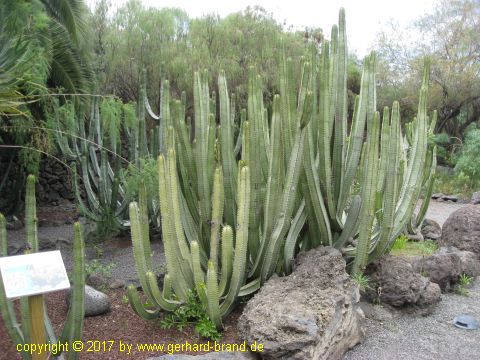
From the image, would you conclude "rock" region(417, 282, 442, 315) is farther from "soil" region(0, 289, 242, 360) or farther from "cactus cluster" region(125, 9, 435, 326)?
"soil" region(0, 289, 242, 360)

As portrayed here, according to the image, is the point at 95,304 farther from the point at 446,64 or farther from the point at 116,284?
Answer: the point at 446,64

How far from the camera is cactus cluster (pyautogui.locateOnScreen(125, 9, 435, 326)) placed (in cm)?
358

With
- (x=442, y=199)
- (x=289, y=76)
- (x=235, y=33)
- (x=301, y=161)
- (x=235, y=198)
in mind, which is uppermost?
(x=235, y=33)

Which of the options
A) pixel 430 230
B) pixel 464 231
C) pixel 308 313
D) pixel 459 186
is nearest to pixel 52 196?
pixel 430 230

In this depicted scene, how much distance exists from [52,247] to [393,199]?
5.13m

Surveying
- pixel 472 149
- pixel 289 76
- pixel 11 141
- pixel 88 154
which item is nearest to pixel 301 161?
pixel 289 76

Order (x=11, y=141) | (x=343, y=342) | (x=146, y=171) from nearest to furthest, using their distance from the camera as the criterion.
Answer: (x=343, y=342) < (x=146, y=171) < (x=11, y=141)

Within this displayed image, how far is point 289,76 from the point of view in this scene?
390 cm

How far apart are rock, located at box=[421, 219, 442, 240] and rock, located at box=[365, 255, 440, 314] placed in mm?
3434

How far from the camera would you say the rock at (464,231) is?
6.18 m

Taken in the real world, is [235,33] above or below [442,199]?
above

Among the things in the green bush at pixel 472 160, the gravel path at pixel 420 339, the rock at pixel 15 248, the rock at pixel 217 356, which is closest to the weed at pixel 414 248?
the gravel path at pixel 420 339

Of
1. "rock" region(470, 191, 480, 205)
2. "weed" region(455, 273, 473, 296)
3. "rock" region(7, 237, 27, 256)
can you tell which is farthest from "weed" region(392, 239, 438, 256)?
"rock" region(470, 191, 480, 205)

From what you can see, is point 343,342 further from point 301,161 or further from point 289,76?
point 289,76
